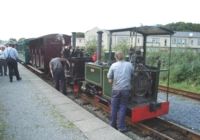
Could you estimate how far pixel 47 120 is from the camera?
274 inches

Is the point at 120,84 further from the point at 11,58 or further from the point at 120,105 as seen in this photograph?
the point at 11,58

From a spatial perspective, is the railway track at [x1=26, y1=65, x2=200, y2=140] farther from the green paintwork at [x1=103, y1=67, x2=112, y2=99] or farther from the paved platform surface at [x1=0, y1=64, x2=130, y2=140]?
the paved platform surface at [x1=0, y1=64, x2=130, y2=140]

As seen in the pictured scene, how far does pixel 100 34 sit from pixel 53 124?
3.71 metres

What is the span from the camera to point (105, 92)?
839cm

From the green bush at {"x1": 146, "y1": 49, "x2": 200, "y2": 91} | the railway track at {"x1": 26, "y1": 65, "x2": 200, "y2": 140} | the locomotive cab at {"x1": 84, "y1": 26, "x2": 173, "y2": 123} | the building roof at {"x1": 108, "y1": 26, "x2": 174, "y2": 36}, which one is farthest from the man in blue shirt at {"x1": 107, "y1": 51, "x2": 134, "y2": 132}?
the green bush at {"x1": 146, "y1": 49, "x2": 200, "y2": 91}

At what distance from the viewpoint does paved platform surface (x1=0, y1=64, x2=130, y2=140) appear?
19.3ft

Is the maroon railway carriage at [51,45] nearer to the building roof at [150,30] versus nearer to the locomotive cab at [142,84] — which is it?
the locomotive cab at [142,84]

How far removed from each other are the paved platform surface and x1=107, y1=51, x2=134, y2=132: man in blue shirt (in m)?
0.58

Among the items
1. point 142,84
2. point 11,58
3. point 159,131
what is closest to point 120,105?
point 142,84

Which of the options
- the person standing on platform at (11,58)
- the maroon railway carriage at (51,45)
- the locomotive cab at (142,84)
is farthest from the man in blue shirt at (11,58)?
the locomotive cab at (142,84)

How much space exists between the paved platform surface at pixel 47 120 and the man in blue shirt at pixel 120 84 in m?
0.58

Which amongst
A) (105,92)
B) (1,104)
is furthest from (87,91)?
(1,104)

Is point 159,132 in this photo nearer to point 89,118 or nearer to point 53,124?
point 89,118

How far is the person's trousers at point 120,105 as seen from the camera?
6914 millimetres
